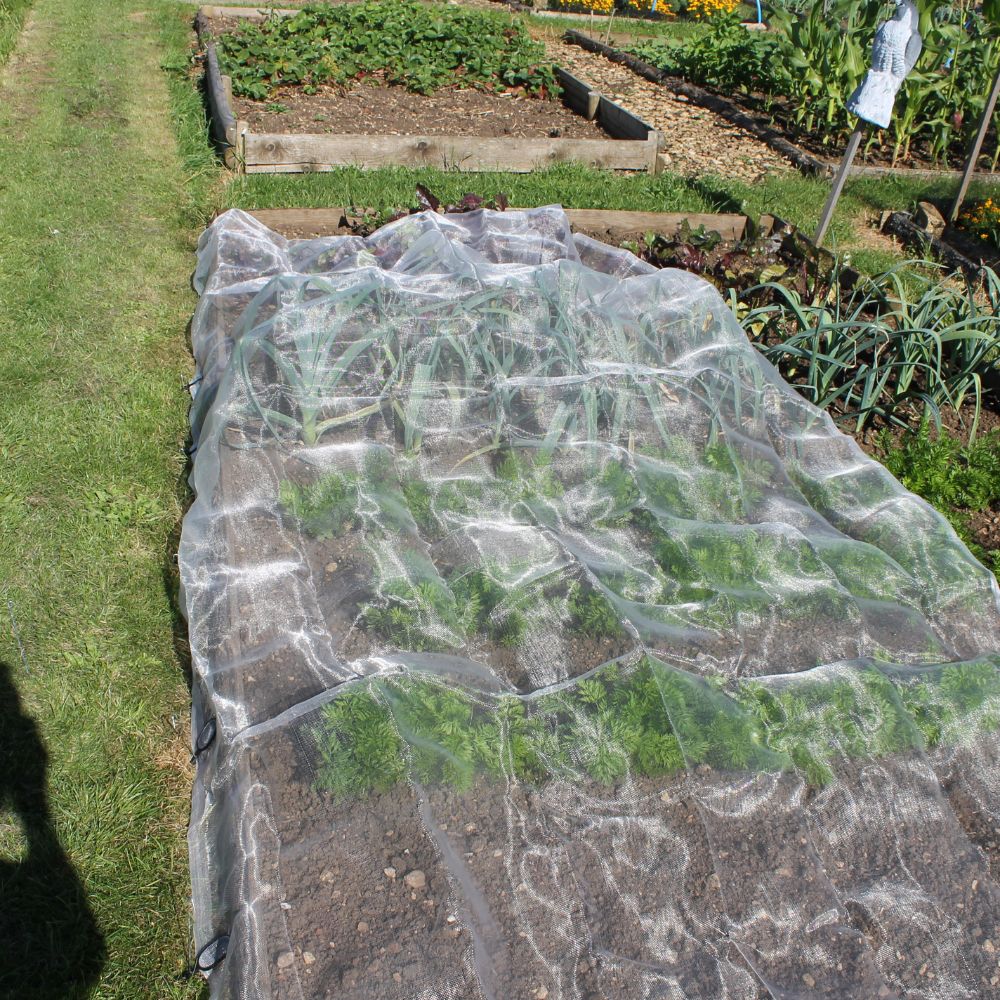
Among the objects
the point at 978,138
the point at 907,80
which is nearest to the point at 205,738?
the point at 978,138

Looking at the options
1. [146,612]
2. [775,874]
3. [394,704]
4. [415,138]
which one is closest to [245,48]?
[415,138]

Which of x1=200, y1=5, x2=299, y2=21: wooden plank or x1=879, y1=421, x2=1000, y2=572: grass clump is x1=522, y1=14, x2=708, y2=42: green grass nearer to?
x1=200, y1=5, x2=299, y2=21: wooden plank

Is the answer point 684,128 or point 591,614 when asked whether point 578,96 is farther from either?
point 591,614

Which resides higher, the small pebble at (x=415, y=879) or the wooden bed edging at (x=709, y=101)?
the wooden bed edging at (x=709, y=101)

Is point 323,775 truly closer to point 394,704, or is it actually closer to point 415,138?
point 394,704

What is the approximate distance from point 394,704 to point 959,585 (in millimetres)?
1722

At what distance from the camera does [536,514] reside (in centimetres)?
269

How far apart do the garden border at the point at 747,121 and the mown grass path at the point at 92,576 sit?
4.83 m

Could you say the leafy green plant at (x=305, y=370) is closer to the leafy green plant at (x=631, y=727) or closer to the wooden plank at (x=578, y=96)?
the leafy green plant at (x=631, y=727)

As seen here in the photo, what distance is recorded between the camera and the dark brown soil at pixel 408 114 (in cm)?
705

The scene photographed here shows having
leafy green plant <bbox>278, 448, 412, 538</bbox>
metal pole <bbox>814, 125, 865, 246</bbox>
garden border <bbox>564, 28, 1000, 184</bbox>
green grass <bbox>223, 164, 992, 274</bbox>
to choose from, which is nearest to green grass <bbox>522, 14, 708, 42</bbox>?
garden border <bbox>564, 28, 1000, 184</bbox>

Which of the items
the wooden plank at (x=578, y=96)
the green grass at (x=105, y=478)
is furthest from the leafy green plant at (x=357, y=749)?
the wooden plank at (x=578, y=96)

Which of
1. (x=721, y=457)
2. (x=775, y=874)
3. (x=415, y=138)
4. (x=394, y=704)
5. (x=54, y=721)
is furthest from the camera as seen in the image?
(x=415, y=138)

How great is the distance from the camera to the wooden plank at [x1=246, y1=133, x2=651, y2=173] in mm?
5758
